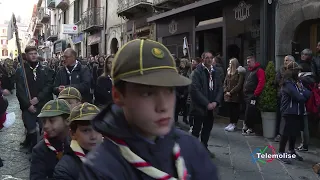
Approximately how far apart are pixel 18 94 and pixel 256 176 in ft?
13.2

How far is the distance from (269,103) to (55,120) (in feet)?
18.5

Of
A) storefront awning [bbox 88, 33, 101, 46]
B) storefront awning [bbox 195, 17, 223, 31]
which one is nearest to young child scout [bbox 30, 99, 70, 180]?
storefront awning [bbox 195, 17, 223, 31]

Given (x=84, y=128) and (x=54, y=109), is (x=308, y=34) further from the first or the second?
(x=84, y=128)

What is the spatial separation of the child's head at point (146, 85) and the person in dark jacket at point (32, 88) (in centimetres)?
503

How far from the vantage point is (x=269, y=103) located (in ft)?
25.4

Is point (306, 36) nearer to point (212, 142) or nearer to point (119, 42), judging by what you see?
point (212, 142)

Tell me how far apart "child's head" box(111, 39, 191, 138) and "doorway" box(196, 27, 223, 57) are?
36.0 feet

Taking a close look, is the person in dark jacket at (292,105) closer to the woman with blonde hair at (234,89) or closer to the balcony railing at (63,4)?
the woman with blonde hair at (234,89)

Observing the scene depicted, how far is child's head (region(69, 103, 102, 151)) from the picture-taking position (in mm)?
2475

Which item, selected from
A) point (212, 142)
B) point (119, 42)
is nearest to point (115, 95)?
point (212, 142)

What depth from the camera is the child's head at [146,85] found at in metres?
1.24

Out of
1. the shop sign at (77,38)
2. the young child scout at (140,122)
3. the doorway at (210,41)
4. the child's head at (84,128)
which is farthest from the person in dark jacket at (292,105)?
the shop sign at (77,38)

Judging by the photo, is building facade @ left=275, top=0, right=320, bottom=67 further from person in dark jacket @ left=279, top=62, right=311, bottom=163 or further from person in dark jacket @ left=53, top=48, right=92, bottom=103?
person in dark jacket @ left=53, top=48, right=92, bottom=103

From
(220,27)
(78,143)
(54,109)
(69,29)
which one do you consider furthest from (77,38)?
(78,143)
